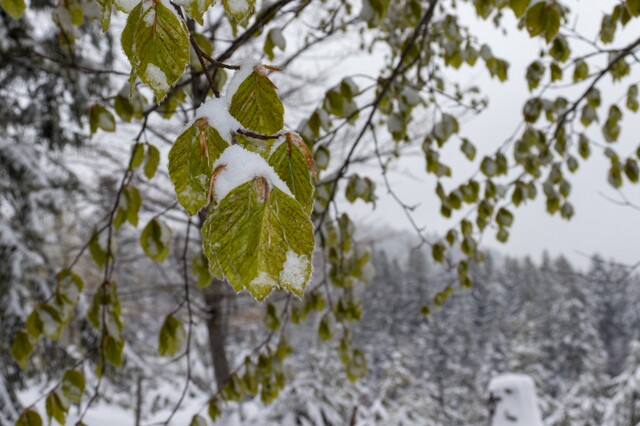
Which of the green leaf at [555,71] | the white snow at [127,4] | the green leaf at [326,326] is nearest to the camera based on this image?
the white snow at [127,4]

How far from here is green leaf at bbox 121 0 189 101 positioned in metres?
0.51

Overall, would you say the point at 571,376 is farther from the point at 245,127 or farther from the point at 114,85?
the point at 245,127

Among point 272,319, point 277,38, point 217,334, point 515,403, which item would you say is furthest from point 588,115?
point 217,334

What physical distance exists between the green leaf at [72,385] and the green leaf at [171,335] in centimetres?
22

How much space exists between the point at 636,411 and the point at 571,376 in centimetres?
2848

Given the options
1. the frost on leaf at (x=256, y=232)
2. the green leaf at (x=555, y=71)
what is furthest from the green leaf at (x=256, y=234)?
the green leaf at (x=555, y=71)

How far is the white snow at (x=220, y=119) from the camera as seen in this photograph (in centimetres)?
53

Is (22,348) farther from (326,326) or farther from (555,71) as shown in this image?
(555,71)

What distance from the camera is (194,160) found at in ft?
1.78

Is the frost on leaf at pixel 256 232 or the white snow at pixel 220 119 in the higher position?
the white snow at pixel 220 119

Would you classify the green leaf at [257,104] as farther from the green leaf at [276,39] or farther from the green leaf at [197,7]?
the green leaf at [276,39]

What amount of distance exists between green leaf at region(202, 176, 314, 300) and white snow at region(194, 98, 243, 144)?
4.7 inches

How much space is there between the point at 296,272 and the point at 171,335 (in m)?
1.14

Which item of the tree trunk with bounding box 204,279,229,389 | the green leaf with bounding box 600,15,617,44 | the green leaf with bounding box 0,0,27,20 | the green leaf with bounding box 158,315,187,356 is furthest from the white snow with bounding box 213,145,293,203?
the tree trunk with bounding box 204,279,229,389
